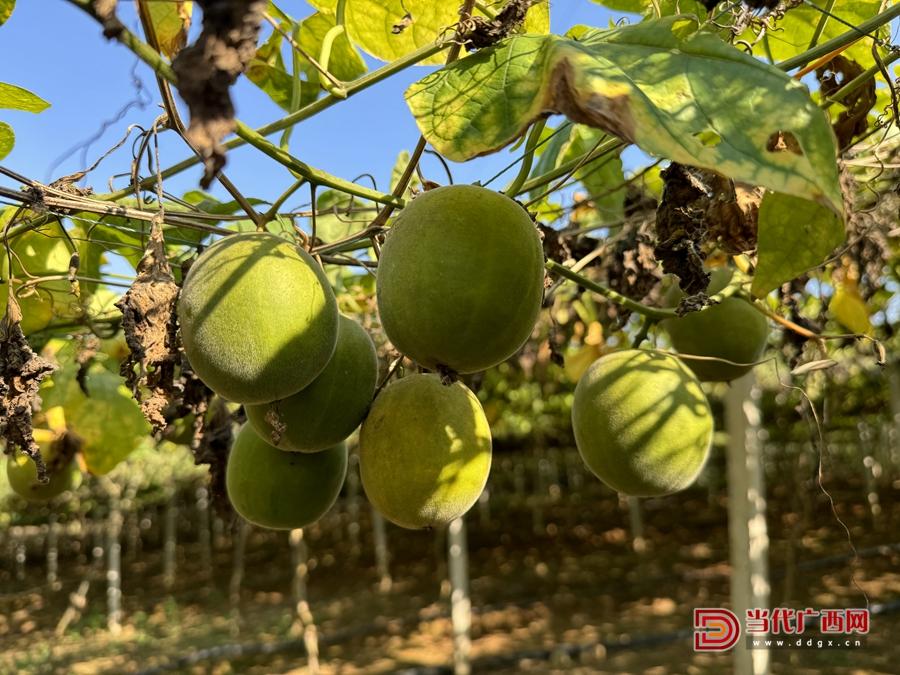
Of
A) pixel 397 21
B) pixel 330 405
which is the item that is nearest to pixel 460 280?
pixel 330 405

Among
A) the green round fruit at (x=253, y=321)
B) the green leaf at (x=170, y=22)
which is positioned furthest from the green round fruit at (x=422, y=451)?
the green leaf at (x=170, y=22)

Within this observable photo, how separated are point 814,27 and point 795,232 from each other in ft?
3.02

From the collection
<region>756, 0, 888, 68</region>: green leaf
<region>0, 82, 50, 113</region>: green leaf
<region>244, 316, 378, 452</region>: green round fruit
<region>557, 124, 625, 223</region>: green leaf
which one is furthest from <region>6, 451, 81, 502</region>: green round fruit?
<region>756, 0, 888, 68</region>: green leaf

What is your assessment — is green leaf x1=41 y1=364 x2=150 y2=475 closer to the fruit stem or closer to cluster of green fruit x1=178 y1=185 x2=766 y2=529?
cluster of green fruit x1=178 y1=185 x2=766 y2=529

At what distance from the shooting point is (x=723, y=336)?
6.54 feet

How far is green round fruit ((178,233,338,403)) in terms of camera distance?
1.16 meters

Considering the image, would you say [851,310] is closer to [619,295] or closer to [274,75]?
[619,295]

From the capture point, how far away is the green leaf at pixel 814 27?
1872 millimetres

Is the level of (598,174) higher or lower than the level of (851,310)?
higher

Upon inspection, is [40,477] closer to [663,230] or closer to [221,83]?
[221,83]

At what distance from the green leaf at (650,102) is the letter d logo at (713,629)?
580 centimetres

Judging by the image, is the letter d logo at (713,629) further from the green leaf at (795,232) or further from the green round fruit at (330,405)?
the green round fruit at (330,405)

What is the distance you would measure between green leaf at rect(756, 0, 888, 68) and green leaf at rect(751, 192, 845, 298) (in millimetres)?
700

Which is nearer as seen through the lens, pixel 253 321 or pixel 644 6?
pixel 253 321
